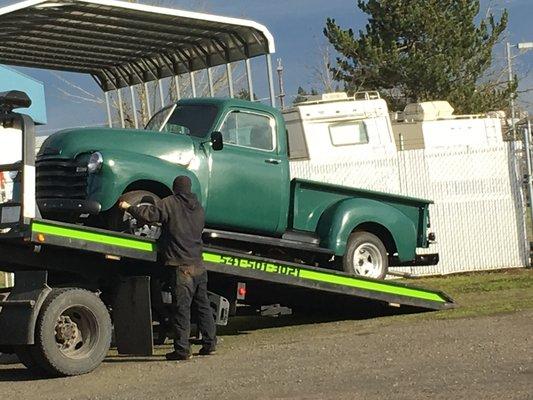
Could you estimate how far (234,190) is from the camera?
41.2 ft

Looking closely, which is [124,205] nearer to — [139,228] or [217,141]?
[139,228]

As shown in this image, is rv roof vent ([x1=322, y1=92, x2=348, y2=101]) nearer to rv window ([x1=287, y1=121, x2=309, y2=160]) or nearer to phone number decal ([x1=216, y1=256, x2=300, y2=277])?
rv window ([x1=287, y1=121, x2=309, y2=160])

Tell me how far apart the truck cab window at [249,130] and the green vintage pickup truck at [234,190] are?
0.01 metres

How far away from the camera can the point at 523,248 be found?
69.4 ft

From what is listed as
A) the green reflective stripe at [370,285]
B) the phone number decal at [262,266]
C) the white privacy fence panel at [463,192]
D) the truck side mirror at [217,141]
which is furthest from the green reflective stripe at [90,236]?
the white privacy fence panel at [463,192]

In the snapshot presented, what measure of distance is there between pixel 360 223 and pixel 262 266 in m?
2.19

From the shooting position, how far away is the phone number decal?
1171cm

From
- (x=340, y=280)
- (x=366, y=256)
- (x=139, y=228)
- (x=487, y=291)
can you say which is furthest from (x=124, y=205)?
(x=487, y=291)

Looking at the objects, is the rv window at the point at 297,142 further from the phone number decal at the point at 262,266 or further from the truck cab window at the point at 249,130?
the phone number decal at the point at 262,266

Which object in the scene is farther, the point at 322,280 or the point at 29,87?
the point at 29,87

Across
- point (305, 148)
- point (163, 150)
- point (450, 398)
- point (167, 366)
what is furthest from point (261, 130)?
point (305, 148)

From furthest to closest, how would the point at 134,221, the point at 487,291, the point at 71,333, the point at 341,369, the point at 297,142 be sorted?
1. the point at 297,142
2. the point at 487,291
3. the point at 134,221
4. the point at 71,333
5. the point at 341,369

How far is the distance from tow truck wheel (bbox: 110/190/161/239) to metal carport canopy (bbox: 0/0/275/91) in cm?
420

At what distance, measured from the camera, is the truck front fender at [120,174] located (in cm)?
1123
